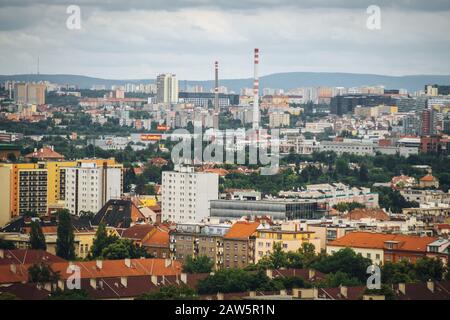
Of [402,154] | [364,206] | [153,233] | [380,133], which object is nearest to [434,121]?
[380,133]

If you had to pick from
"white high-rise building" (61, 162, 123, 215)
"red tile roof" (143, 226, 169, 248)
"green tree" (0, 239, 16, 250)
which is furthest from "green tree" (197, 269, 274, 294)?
"white high-rise building" (61, 162, 123, 215)

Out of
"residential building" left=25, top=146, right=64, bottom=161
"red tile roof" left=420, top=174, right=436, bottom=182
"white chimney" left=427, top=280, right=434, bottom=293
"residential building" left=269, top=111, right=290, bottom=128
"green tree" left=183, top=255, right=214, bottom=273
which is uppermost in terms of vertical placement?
"residential building" left=269, top=111, right=290, bottom=128

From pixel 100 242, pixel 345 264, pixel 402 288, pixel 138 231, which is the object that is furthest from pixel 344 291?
pixel 138 231

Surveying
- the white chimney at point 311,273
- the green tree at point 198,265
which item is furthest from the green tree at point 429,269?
the green tree at point 198,265

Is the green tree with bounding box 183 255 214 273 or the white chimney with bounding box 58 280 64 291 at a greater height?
the white chimney with bounding box 58 280 64 291

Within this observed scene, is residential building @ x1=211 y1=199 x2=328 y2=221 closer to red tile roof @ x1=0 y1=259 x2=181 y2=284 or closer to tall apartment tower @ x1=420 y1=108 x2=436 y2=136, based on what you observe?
red tile roof @ x1=0 y1=259 x2=181 y2=284

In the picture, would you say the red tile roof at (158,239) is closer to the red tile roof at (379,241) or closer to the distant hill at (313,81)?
the red tile roof at (379,241)
